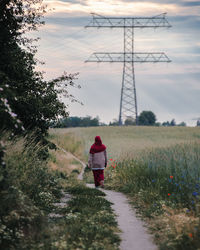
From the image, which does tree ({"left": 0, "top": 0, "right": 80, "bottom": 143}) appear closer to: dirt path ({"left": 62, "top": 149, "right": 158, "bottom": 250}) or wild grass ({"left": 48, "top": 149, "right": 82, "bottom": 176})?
dirt path ({"left": 62, "top": 149, "right": 158, "bottom": 250})

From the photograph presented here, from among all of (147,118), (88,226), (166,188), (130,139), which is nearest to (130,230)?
(88,226)

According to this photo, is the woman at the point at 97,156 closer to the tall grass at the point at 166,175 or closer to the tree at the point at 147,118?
the tall grass at the point at 166,175

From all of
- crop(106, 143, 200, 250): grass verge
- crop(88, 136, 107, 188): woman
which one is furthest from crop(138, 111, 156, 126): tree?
crop(88, 136, 107, 188): woman

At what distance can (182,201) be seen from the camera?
1209 centimetres

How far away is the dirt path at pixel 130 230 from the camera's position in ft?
27.7

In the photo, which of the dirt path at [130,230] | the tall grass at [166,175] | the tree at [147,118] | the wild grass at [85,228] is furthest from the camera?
the tree at [147,118]

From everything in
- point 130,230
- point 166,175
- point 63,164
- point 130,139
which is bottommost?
point 63,164

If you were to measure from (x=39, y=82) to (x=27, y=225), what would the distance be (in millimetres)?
7962

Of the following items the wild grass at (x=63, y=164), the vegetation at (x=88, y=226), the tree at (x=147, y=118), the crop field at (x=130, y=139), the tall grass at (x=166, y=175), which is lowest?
the wild grass at (x=63, y=164)

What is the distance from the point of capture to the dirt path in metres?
8.45

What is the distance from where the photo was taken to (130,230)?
975 centimetres

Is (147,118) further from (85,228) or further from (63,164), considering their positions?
(85,228)

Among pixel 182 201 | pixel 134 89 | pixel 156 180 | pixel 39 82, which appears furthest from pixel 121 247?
pixel 134 89

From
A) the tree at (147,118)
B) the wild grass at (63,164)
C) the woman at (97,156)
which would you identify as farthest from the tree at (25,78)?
the tree at (147,118)
